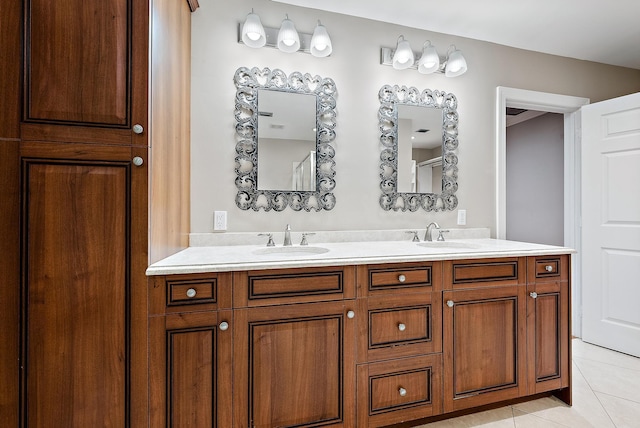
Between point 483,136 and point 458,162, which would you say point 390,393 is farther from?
point 483,136

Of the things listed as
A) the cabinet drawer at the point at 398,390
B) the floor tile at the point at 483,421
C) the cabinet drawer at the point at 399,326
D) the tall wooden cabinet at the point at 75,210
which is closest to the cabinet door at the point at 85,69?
the tall wooden cabinet at the point at 75,210

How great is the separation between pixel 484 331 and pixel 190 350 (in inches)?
56.4

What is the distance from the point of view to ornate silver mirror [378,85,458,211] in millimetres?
2227

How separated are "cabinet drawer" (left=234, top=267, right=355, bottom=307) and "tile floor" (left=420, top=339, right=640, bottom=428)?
0.93 metres

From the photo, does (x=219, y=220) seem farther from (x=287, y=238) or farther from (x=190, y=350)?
(x=190, y=350)

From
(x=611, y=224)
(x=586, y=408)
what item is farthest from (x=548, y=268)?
(x=611, y=224)

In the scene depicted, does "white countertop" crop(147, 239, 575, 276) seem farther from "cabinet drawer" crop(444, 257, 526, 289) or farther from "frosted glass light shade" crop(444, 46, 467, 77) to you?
A: "frosted glass light shade" crop(444, 46, 467, 77)

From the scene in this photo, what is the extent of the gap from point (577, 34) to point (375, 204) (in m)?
1.95

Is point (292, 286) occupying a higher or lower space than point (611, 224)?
lower

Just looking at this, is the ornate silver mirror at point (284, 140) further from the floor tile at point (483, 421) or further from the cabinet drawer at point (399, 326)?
the floor tile at point (483, 421)

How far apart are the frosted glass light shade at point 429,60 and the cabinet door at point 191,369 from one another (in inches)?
78.1

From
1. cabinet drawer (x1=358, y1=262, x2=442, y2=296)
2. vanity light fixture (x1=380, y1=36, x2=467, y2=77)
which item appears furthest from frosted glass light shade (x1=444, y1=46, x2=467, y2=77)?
cabinet drawer (x1=358, y1=262, x2=442, y2=296)

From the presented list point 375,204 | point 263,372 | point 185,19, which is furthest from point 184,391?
point 185,19

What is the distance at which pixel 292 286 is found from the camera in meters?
A: 1.41
